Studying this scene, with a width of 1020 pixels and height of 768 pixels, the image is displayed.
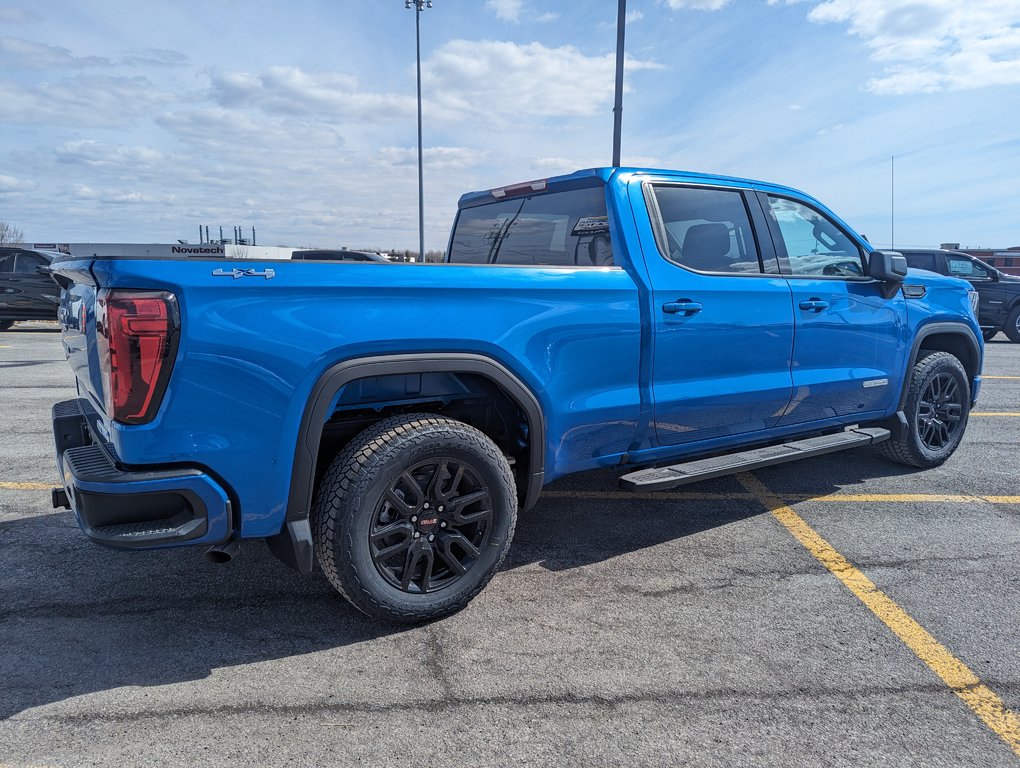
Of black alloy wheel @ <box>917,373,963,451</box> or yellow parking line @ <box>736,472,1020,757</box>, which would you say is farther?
black alloy wheel @ <box>917,373,963,451</box>

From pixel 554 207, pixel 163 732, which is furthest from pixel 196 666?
pixel 554 207

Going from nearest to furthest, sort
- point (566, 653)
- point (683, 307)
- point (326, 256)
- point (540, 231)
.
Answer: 1. point (566, 653)
2. point (683, 307)
3. point (540, 231)
4. point (326, 256)

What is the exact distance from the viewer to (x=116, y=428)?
7.77ft

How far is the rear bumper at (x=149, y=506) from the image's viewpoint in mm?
2373

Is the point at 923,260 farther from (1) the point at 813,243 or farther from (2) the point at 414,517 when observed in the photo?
(2) the point at 414,517

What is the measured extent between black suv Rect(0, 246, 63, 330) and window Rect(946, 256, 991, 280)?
17.3 metres

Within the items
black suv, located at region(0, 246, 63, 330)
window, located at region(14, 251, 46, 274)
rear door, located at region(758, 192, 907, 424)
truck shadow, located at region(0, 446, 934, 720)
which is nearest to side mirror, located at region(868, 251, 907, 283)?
rear door, located at region(758, 192, 907, 424)

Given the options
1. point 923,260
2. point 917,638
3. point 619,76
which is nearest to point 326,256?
point 917,638

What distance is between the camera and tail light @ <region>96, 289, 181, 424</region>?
232cm

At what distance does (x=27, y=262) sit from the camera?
1405cm

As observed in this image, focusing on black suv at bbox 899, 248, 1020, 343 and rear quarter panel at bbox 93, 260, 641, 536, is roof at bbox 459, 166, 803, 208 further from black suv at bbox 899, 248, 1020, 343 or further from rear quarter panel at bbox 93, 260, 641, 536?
black suv at bbox 899, 248, 1020, 343

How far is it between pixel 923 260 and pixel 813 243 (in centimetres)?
1140

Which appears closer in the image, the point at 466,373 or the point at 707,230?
the point at 466,373

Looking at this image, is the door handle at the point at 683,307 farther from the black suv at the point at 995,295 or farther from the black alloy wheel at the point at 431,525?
the black suv at the point at 995,295
